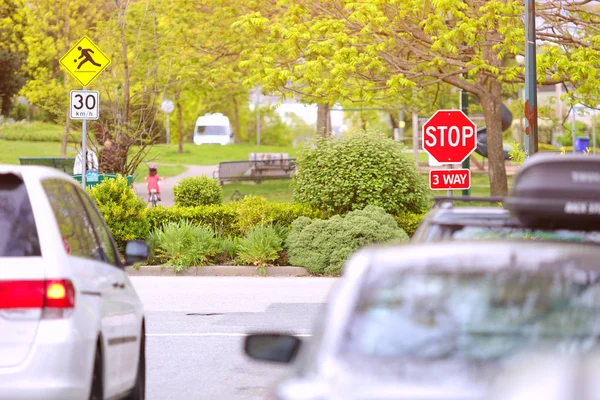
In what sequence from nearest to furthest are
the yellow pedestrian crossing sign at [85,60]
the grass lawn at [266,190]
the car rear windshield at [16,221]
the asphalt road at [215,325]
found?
1. the car rear windshield at [16,221]
2. the asphalt road at [215,325]
3. the yellow pedestrian crossing sign at [85,60]
4. the grass lawn at [266,190]

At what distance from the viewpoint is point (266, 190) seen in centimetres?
4547

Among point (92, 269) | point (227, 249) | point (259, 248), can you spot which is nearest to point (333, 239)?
point (259, 248)

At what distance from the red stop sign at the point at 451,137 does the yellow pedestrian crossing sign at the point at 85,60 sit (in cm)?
578

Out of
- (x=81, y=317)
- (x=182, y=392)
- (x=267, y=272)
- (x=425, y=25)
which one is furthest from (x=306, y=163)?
(x=81, y=317)

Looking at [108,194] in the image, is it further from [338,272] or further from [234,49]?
[234,49]

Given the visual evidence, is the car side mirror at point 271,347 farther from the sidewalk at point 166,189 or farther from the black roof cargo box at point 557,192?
the sidewalk at point 166,189

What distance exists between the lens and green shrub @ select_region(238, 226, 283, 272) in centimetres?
2027

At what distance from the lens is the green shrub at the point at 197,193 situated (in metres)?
24.8

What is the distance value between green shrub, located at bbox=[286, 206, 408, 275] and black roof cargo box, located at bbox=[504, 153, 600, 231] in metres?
14.3

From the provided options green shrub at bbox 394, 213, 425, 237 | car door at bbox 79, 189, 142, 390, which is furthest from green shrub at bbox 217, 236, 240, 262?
car door at bbox 79, 189, 142, 390

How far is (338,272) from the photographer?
66.2ft

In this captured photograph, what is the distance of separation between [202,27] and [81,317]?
29.3 metres

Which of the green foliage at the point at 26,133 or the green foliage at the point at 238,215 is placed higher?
the green foliage at the point at 26,133

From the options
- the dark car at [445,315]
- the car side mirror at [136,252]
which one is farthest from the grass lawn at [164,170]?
the dark car at [445,315]
